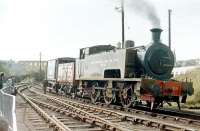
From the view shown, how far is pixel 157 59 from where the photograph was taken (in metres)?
15.5

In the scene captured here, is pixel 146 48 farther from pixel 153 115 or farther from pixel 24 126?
pixel 24 126

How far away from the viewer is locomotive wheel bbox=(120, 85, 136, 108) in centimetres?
1530

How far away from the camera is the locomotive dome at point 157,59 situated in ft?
50.1

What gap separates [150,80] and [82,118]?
3660mm

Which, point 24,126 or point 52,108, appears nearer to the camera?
point 24,126

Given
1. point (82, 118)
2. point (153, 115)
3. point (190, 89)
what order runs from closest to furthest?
point (82, 118), point (153, 115), point (190, 89)

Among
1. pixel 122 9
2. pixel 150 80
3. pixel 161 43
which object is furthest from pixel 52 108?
pixel 122 9

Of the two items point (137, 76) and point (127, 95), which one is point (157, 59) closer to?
point (137, 76)

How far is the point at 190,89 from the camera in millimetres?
15312

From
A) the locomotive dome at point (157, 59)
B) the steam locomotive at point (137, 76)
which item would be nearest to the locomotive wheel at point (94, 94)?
the steam locomotive at point (137, 76)

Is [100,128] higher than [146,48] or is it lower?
lower

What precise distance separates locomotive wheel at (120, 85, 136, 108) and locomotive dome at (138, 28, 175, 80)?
1.11 metres

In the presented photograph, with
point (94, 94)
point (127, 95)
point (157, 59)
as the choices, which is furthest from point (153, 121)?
point (94, 94)

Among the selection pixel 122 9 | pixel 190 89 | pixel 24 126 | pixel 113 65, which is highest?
pixel 122 9
